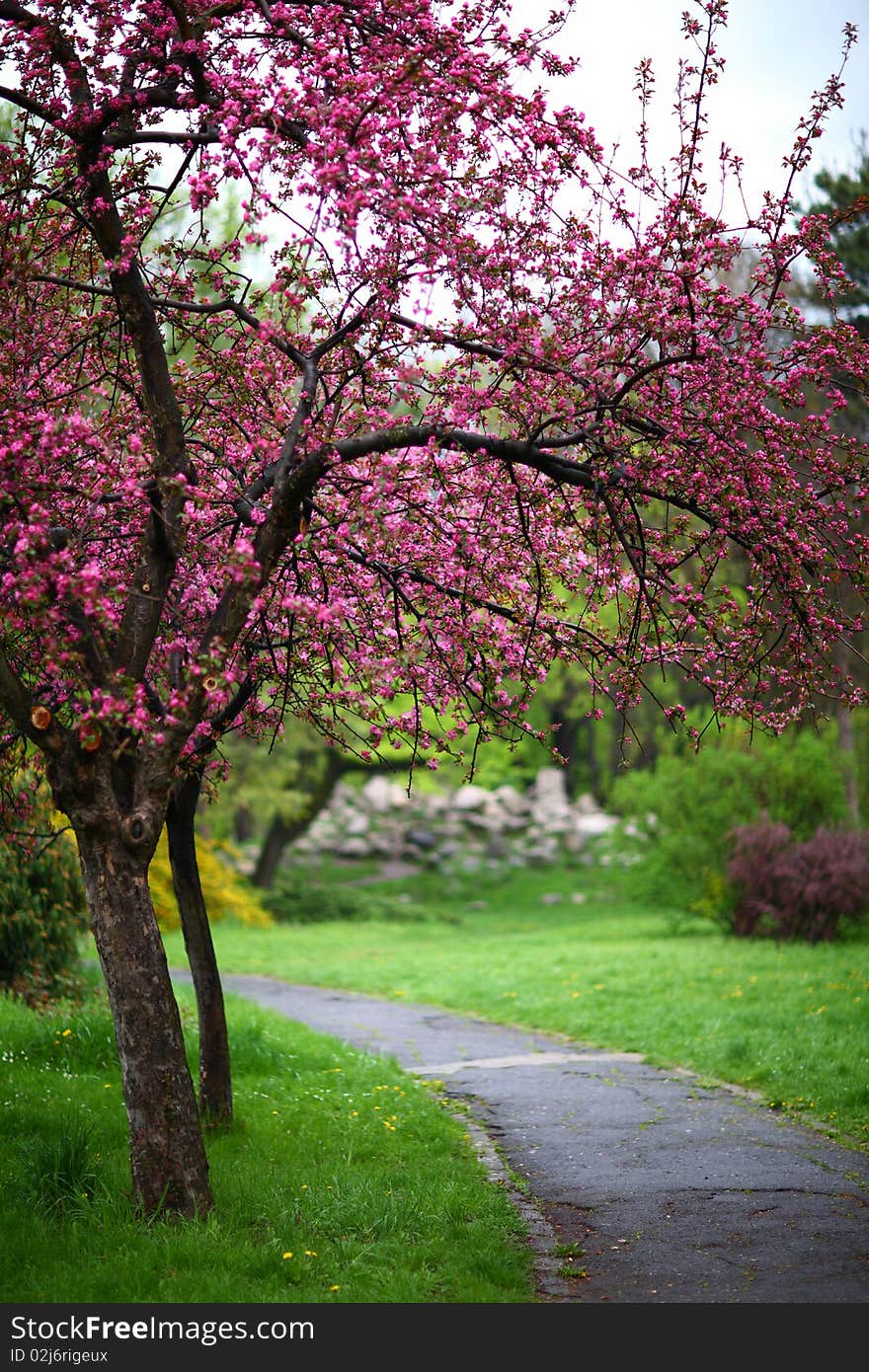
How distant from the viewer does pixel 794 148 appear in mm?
6922

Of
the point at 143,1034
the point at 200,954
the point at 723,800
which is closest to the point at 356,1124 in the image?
the point at 200,954

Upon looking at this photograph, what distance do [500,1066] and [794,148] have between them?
29.7 feet

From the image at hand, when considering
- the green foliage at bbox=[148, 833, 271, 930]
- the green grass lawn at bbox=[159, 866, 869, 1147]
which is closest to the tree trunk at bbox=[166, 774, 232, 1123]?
the green grass lawn at bbox=[159, 866, 869, 1147]

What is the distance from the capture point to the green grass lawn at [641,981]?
11.6 metres

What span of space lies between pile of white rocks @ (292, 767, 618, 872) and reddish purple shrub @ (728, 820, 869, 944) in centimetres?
2023

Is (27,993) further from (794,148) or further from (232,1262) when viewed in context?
(794,148)

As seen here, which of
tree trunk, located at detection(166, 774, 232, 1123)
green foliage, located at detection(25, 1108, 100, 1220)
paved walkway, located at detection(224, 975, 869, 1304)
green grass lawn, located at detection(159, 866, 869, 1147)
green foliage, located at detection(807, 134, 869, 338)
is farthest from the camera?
green foliage, located at detection(807, 134, 869, 338)

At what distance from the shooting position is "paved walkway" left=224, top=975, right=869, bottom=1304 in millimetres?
6207

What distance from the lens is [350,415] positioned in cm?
801

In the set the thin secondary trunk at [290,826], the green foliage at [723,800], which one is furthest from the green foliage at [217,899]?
the green foliage at [723,800]

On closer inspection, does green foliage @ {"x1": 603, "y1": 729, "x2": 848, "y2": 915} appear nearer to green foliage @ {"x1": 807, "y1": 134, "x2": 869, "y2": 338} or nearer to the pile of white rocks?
green foliage @ {"x1": 807, "y1": 134, "x2": 869, "y2": 338}

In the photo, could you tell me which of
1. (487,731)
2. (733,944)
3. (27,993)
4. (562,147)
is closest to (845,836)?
(733,944)

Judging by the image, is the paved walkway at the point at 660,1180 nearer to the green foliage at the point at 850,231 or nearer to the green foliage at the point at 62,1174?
the green foliage at the point at 62,1174

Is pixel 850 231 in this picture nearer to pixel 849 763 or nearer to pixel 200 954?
pixel 849 763
